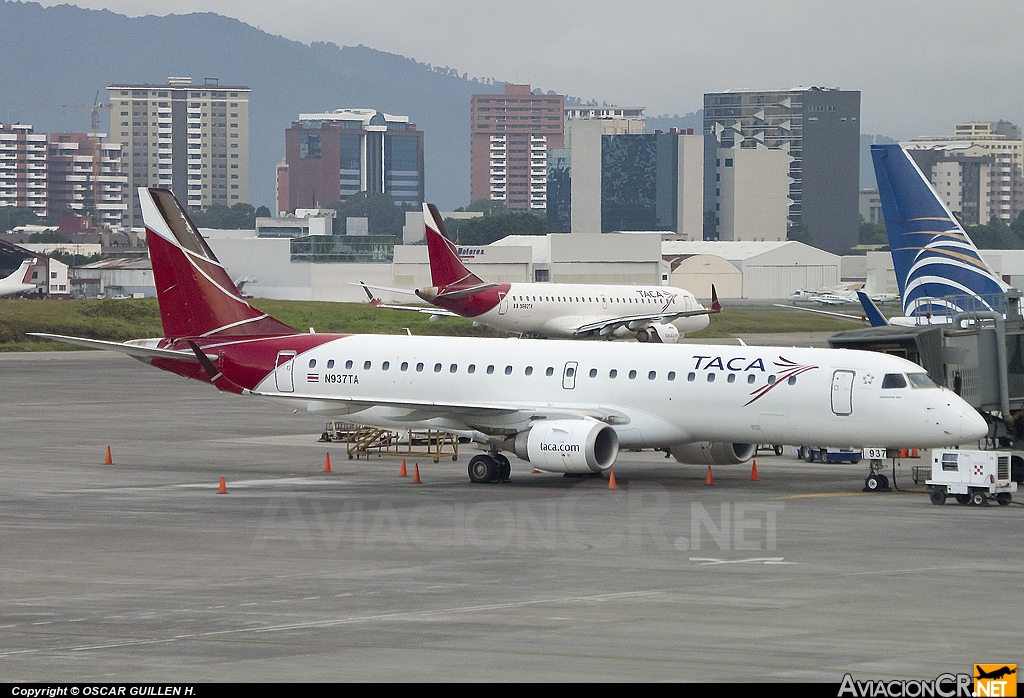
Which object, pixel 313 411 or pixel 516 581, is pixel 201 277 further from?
pixel 516 581

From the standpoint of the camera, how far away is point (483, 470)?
130 feet

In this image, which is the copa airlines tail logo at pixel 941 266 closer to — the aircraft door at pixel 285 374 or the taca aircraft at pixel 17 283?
the aircraft door at pixel 285 374

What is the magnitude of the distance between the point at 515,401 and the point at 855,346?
9201mm

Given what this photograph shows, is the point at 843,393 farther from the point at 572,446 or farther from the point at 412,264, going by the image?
the point at 412,264

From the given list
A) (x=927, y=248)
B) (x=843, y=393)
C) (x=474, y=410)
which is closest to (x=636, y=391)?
(x=474, y=410)

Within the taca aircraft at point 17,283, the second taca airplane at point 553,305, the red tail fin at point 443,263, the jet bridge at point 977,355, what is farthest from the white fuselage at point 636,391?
the taca aircraft at point 17,283

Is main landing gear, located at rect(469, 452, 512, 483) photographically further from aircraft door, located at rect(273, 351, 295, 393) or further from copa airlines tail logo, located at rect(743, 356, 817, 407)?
aircraft door, located at rect(273, 351, 295, 393)

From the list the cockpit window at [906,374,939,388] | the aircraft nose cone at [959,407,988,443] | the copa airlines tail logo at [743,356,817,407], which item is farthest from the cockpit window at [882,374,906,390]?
the copa airlines tail logo at [743,356,817,407]

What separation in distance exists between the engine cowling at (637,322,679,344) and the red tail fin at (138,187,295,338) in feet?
166

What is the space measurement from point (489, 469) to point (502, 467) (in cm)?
34

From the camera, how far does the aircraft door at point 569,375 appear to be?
1577 inches

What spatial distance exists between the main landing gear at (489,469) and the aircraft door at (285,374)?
6586 mm

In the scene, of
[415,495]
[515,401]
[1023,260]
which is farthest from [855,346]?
[1023,260]

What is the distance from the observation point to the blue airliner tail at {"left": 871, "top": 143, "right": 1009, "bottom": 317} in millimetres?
42125
